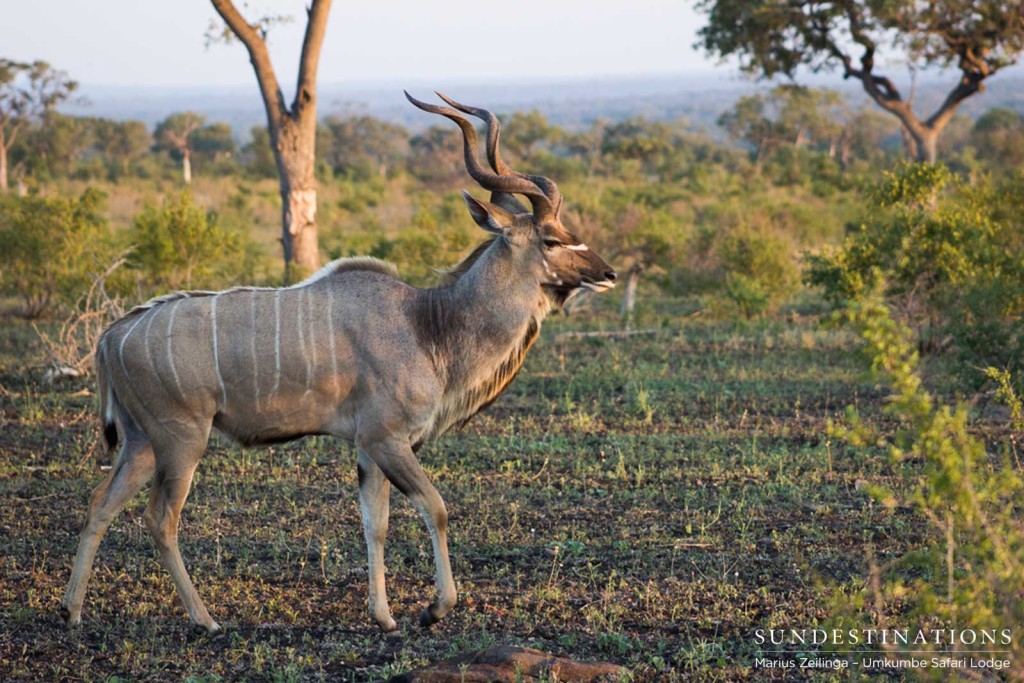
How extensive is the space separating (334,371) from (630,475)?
103 inches

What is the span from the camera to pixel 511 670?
415cm

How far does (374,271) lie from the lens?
217 inches

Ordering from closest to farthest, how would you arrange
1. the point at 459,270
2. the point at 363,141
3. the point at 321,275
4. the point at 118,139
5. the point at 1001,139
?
the point at 321,275, the point at 459,270, the point at 1001,139, the point at 118,139, the point at 363,141

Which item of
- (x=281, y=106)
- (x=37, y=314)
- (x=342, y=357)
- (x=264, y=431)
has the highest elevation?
A: (x=281, y=106)

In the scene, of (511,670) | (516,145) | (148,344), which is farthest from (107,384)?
(516,145)

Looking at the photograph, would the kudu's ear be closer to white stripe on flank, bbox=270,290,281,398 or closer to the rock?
white stripe on flank, bbox=270,290,281,398

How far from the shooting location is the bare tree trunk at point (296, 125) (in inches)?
557

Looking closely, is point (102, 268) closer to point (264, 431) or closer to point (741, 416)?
point (741, 416)

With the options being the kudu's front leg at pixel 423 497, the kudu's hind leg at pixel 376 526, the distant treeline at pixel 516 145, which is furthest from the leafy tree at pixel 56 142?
the kudu's front leg at pixel 423 497

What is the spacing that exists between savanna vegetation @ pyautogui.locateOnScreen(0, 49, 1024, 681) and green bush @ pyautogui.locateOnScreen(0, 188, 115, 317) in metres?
0.04

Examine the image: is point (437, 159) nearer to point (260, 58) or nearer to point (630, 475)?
point (260, 58)

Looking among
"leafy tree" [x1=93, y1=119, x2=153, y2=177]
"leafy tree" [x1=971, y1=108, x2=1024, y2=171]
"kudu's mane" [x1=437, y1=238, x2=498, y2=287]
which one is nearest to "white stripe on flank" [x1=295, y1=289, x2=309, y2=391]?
"kudu's mane" [x1=437, y1=238, x2=498, y2=287]

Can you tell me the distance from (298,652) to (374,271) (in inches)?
69.2

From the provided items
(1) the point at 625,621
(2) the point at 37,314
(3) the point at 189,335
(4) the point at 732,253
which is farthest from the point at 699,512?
(2) the point at 37,314
